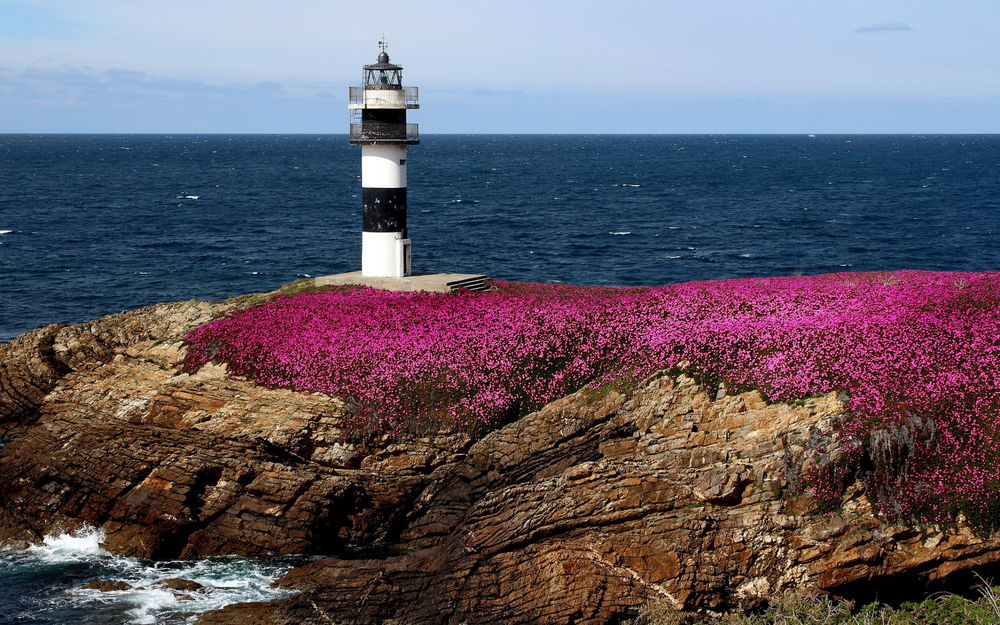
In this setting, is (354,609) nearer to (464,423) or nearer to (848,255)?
(464,423)

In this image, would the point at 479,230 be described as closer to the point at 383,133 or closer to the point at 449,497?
the point at 383,133

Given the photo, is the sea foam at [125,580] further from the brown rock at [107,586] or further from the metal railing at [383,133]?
the metal railing at [383,133]

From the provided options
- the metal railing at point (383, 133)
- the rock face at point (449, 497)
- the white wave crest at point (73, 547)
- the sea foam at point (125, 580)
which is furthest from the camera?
the metal railing at point (383, 133)

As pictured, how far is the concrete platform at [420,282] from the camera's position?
3697cm

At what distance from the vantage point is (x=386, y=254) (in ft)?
129

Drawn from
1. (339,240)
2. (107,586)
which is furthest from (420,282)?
(339,240)

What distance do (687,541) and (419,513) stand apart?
8.19m

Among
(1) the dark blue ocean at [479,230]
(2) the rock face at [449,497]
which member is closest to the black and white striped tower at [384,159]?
(2) the rock face at [449,497]

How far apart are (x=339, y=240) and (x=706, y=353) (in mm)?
58795

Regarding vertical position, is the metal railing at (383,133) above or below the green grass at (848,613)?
above

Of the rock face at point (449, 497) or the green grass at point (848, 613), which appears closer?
the green grass at point (848, 613)

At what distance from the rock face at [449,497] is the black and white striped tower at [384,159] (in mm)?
10134

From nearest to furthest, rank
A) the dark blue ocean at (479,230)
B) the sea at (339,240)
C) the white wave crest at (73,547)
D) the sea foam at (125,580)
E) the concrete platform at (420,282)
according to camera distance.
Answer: the sea foam at (125,580), the sea at (339,240), the white wave crest at (73,547), the concrete platform at (420,282), the dark blue ocean at (479,230)

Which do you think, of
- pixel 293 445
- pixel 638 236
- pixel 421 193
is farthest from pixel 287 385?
pixel 421 193
